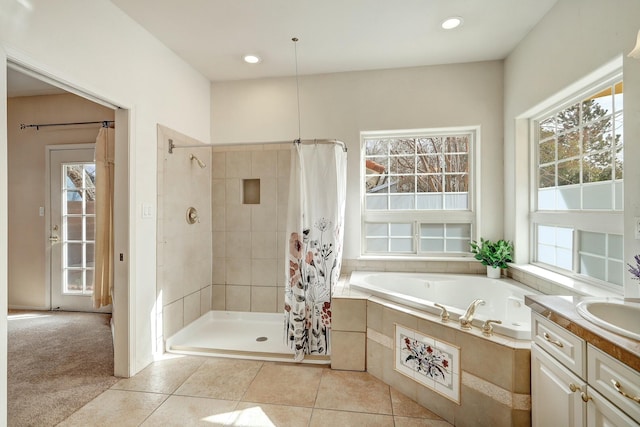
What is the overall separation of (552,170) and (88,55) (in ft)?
11.0

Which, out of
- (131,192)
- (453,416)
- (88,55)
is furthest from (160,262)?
(453,416)

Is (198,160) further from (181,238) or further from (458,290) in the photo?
(458,290)

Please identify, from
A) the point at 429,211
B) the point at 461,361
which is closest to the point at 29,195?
the point at 429,211

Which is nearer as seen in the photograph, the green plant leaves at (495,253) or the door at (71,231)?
the green plant leaves at (495,253)

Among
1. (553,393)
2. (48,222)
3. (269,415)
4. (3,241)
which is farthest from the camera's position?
(48,222)

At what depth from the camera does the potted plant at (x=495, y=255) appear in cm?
271

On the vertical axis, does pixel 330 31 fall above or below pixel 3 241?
above

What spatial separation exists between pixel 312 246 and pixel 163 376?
1.44 m

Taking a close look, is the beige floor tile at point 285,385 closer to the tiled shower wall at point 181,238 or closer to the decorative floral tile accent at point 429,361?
the decorative floral tile accent at point 429,361

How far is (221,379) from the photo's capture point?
2.17 metres

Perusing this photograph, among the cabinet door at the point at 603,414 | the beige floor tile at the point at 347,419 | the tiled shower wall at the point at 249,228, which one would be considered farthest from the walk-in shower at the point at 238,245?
the cabinet door at the point at 603,414

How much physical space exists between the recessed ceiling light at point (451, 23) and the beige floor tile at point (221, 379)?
2.96 metres

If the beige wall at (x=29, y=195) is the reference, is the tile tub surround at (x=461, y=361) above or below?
below

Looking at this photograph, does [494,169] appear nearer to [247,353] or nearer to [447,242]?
[447,242]
